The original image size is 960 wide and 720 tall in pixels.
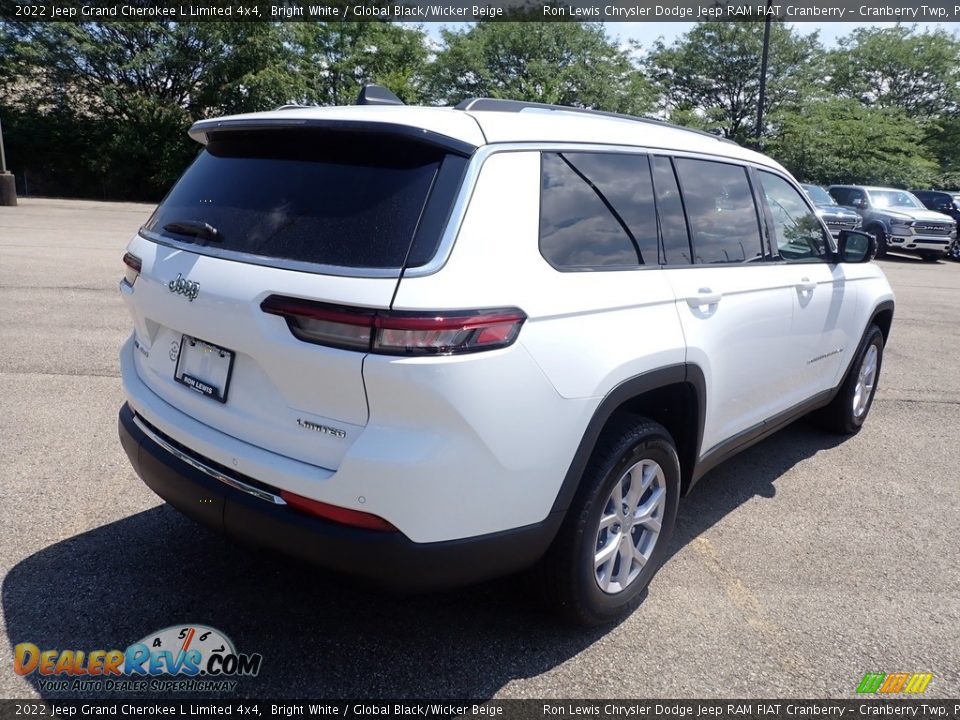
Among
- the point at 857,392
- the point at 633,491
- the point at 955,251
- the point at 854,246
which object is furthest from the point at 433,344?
the point at 955,251

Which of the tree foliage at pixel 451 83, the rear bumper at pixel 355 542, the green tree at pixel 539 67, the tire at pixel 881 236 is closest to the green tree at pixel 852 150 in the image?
the tree foliage at pixel 451 83

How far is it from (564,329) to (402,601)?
1.38 m

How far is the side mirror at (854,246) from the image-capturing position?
467cm

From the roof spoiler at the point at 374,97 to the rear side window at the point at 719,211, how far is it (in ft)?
4.27

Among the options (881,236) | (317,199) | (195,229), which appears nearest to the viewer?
(317,199)

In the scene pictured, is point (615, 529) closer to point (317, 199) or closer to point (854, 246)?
point (317, 199)

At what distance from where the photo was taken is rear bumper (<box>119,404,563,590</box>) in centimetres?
230

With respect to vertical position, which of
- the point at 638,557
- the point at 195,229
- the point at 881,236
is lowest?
the point at 881,236

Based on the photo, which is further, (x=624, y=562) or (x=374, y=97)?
(x=374, y=97)

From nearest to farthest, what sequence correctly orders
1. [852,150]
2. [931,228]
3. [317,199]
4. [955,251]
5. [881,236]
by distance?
[317,199] → [931,228] → [881,236] → [955,251] → [852,150]

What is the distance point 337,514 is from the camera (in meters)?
2.32

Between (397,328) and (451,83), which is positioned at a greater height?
(451,83)

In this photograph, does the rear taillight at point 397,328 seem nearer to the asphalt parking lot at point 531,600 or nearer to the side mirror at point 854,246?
the asphalt parking lot at point 531,600

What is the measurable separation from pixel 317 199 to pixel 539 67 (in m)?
34.4
